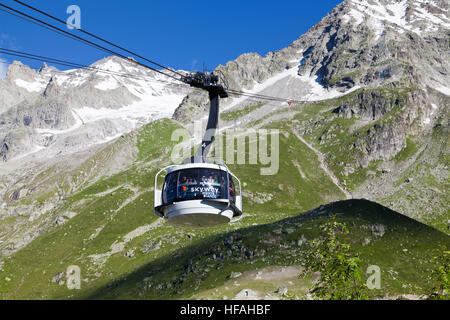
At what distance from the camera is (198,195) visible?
2722 cm

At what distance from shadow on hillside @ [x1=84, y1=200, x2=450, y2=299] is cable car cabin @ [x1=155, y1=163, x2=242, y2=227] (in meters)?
70.5

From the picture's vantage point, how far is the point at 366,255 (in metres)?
85.1

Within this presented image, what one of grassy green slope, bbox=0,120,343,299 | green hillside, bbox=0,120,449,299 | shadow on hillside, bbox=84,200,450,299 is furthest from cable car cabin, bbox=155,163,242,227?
grassy green slope, bbox=0,120,343,299

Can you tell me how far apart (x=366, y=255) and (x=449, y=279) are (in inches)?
2706

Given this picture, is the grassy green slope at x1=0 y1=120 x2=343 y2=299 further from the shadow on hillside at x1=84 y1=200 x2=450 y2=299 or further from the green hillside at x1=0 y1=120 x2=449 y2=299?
the shadow on hillside at x1=84 y1=200 x2=450 y2=299

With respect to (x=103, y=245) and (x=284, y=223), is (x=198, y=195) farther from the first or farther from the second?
(x=103, y=245)

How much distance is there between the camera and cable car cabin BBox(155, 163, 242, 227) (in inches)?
1070

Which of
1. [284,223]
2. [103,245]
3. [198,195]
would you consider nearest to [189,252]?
[284,223]

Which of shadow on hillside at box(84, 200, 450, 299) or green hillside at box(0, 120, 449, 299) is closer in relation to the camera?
green hillside at box(0, 120, 449, 299)

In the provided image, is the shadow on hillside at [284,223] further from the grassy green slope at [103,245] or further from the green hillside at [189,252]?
the grassy green slope at [103,245]

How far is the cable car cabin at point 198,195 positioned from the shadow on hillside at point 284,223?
70.5m

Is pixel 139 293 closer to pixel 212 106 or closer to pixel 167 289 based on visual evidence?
pixel 167 289

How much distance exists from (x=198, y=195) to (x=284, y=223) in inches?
3116

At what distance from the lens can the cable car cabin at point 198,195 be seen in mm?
27188
